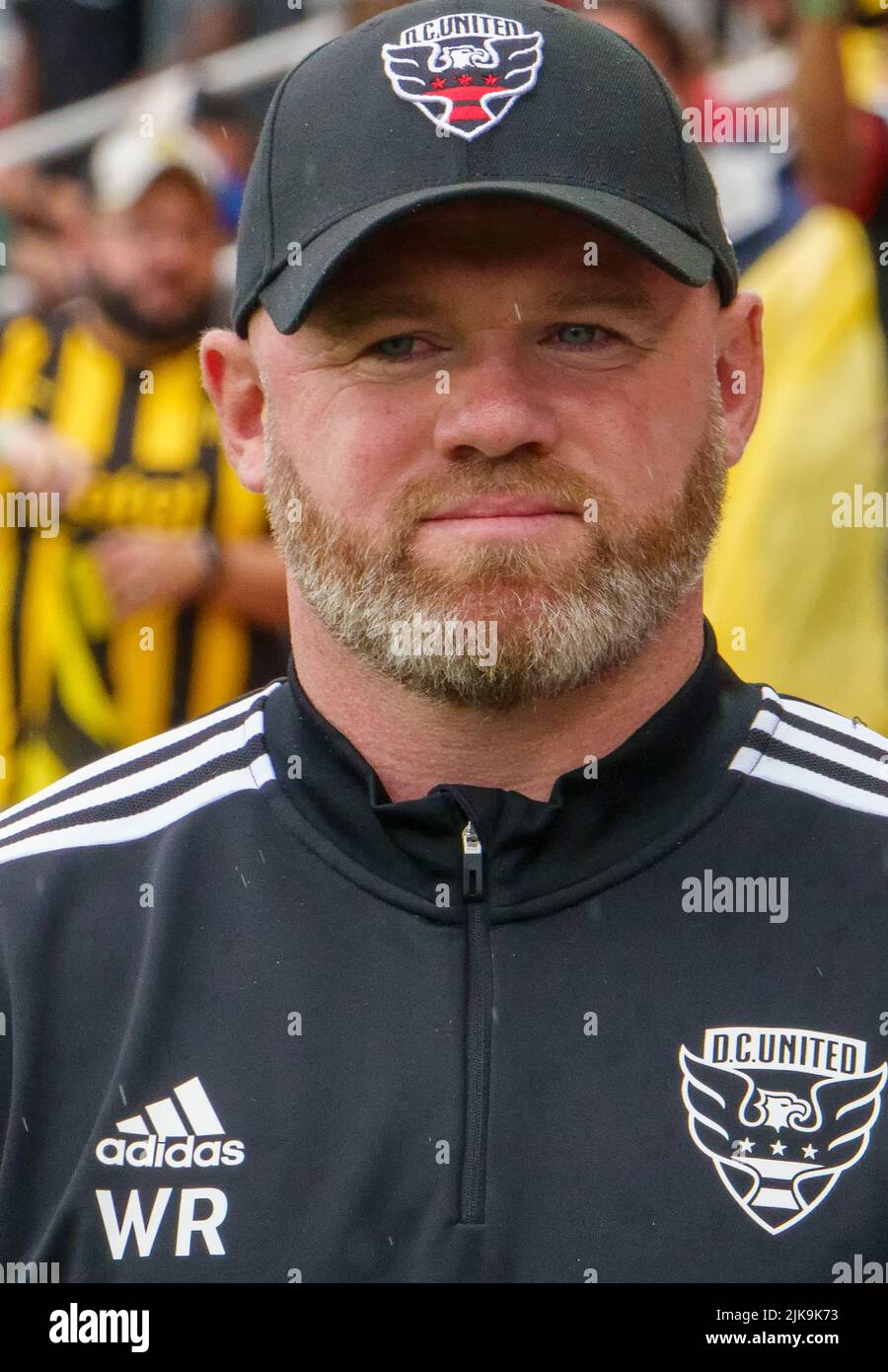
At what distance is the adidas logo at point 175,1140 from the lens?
1.63 metres

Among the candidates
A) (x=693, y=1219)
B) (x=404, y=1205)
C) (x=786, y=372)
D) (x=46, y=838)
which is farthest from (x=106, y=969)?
(x=786, y=372)

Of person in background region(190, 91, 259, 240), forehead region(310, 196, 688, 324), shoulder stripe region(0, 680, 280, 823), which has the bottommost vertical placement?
shoulder stripe region(0, 680, 280, 823)

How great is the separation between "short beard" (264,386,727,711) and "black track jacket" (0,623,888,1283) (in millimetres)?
98

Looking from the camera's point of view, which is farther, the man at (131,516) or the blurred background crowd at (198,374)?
the man at (131,516)

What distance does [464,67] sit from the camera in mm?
1755

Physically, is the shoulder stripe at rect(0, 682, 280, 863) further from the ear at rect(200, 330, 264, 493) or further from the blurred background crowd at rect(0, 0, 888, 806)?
the blurred background crowd at rect(0, 0, 888, 806)

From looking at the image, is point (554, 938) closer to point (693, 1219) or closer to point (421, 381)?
point (693, 1219)

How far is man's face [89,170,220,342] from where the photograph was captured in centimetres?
361

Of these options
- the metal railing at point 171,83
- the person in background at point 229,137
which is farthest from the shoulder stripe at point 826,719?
the metal railing at point 171,83

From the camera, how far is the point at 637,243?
1.68 m

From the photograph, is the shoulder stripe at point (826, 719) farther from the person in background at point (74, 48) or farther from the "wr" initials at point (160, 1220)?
the person in background at point (74, 48)

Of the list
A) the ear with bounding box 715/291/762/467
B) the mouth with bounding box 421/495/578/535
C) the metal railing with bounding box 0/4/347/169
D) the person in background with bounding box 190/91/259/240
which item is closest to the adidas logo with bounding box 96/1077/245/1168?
the mouth with bounding box 421/495/578/535

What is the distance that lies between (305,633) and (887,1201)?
75 cm

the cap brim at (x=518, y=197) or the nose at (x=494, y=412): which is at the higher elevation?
the cap brim at (x=518, y=197)
